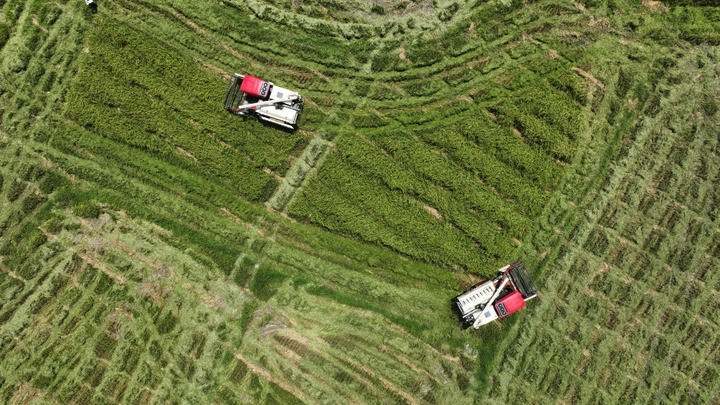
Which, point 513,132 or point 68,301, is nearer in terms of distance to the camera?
point 68,301

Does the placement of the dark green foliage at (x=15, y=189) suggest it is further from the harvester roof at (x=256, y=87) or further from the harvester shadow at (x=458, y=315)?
the harvester shadow at (x=458, y=315)

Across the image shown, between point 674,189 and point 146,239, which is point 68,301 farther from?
point 674,189

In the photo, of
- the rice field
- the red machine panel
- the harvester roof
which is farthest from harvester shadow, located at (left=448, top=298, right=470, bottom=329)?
the harvester roof

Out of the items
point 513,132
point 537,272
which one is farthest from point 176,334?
point 513,132

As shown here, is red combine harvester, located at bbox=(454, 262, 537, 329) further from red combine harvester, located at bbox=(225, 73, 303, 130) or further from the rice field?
red combine harvester, located at bbox=(225, 73, 303, 130)

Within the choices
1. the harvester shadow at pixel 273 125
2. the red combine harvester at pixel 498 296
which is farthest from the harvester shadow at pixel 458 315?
the harvester shadow at pixel 273 125
